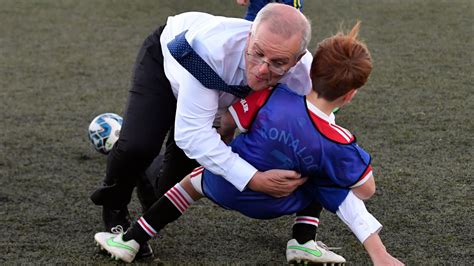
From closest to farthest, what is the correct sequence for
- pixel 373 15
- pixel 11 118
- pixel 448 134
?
pixel 448 134, pixel 11 118, pixel 373 15

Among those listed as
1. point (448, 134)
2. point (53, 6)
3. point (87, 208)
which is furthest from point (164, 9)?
point (87, 208)

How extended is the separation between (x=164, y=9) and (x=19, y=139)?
4.54 meters

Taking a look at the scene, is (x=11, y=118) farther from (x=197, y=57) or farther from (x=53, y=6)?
(x=53, y=6)

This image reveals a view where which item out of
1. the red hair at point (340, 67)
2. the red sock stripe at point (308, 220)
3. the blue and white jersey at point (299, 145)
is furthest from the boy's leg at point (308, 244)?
the red hair at point (340, 67)

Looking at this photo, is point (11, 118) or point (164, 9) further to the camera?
point (164, 9)

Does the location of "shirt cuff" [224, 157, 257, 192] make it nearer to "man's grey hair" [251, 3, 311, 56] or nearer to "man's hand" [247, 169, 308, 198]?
"man's hand" [247, 169, 308, 198]

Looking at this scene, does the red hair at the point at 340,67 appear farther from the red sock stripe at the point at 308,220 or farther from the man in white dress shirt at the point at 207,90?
the red sock stripe at the point at 308,220

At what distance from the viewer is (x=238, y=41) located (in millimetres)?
3141

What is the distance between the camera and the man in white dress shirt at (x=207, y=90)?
298 cm

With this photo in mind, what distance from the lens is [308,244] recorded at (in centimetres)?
352

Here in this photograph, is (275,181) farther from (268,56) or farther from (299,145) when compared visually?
(268,56)

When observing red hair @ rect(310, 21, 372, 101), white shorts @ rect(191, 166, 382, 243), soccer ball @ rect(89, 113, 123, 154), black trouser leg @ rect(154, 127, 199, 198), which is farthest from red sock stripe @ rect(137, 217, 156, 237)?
soccer ball @ rect(89, 113, 123, 154)

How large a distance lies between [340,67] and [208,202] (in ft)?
4.99

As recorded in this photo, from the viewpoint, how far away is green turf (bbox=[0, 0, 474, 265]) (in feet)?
12.3
